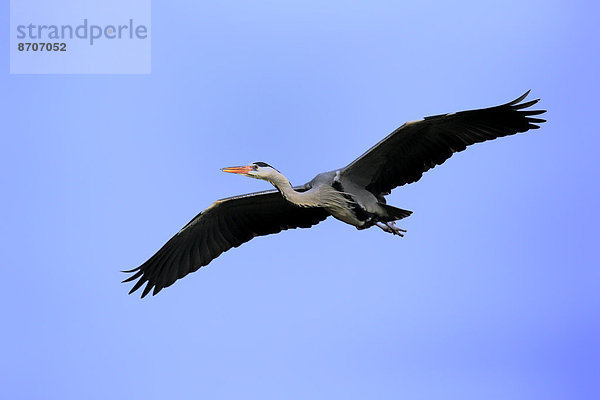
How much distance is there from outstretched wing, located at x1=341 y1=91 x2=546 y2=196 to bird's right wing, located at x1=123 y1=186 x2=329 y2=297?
1297 millimetres

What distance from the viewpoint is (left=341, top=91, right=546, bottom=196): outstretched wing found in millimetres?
11227

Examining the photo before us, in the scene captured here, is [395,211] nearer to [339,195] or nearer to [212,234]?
[339,195]

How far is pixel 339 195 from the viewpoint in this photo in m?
11.7

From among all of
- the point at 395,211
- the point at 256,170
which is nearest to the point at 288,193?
the point at 256,170

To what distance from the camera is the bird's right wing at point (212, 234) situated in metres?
12.7

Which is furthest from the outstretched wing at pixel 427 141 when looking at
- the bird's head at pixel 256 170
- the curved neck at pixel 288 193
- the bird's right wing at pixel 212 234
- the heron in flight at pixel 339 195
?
the bird's right wing at pixel 212 234

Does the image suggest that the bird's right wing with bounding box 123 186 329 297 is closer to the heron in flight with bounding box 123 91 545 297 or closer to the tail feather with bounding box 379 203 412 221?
the heron in flight with bounding box 123 91 545 297

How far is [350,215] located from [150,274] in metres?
3.14

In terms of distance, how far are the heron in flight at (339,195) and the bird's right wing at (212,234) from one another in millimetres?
14

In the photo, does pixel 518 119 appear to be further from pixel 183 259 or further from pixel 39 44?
pixel 39 44

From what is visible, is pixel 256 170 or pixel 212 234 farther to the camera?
pixel 212 234

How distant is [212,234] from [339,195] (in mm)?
2190

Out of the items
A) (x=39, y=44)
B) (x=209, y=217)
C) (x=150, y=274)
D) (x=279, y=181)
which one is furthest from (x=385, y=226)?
(x=39, y=44)

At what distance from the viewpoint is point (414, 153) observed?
457 inches
